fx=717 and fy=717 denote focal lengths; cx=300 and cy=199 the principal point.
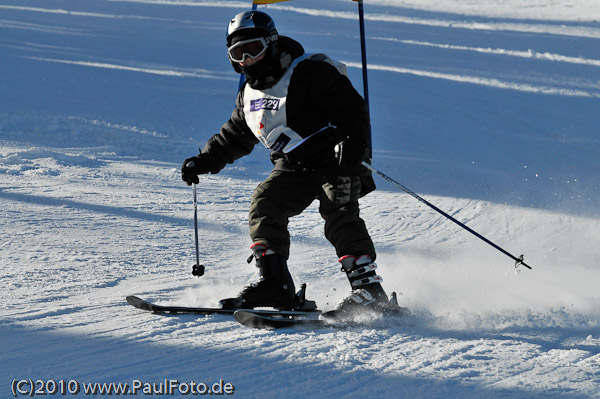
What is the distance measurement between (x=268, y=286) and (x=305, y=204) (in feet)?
1.58

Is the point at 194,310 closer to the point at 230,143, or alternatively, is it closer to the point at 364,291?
the point at 364,291

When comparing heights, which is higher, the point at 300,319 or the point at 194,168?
the point at 194,168

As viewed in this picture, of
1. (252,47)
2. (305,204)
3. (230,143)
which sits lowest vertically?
(305,204)

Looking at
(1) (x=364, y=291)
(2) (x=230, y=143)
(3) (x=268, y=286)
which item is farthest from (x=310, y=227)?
(1) (x=364, y=291)

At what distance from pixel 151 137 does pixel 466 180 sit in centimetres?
387

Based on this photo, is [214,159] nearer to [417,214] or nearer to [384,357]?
[384,357]

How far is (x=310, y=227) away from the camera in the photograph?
5895 millimetres

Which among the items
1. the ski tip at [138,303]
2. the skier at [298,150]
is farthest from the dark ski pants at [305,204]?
the ski tip at [138,303]

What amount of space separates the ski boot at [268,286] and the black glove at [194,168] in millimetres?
575

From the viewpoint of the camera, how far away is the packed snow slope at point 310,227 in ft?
9.52

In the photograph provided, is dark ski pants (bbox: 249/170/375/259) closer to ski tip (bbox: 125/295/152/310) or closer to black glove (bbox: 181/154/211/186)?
black glove (bbox: 181/154/211/186)

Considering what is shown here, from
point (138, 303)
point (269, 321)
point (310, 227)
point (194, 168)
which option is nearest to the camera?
point (269, 321)

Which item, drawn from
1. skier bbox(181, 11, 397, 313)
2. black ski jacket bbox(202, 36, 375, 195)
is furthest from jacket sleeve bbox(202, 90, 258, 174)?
black ski jacket bbox(202, 36, 375, 195)

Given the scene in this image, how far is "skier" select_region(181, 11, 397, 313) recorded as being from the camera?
3.61 m
